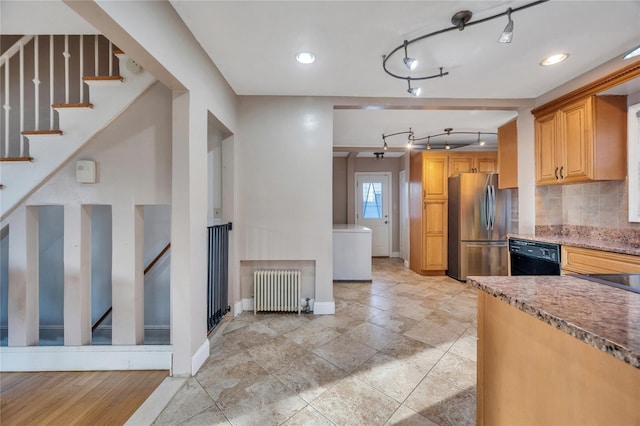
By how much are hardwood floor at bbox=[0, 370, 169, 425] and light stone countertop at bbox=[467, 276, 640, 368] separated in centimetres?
221

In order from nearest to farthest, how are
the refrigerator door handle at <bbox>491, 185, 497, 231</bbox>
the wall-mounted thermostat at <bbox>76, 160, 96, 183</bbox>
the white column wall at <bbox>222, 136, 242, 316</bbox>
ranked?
1. the wall-mounted thermostat at <bbox>76, 160, 96, 183</bbox>
2. the white column wall at <bbox>222, 136, 242, 316</bbox>
3. the refrigerator door handle at <bbox>491, 185, 497, 231</bbox>

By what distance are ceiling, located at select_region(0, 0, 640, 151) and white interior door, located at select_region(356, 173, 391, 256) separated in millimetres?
3361

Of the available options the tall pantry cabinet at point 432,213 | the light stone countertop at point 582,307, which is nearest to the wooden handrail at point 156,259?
the light stone countertop at point 582,307

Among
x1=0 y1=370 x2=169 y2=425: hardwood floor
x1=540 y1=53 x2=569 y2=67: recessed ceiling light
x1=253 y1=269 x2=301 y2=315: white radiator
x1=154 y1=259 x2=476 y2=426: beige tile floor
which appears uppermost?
x1=540 y1=53 x2=569 y2=67: recessed ceiling light

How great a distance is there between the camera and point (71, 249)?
200cm

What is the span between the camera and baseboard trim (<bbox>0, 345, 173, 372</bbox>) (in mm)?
1995

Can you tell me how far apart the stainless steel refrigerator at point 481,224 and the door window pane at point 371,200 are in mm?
2277

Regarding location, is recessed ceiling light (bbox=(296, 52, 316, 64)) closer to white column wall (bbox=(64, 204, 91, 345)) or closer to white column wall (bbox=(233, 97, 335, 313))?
white column wall (bbox=(233, 97, 335, 313))

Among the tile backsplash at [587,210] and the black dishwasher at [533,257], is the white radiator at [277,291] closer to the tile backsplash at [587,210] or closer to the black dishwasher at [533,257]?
the black dishwasher at [533,257]

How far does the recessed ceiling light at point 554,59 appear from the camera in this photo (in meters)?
2.14

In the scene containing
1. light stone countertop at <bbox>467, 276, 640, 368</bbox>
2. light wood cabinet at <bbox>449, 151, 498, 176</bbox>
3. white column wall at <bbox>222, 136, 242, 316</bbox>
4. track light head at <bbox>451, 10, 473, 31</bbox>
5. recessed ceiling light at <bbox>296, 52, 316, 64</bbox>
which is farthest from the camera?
light wood cabinet at <bbox>449, 151, 498, 176</bbox>

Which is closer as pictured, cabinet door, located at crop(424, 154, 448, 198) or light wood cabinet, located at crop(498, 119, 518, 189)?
light wood cabinet, located at crop(498, 119, 518, 189)

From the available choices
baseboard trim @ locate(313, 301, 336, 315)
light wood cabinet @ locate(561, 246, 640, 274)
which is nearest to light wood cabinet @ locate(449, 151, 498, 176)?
light wood cabinet @ locate(561, 246, 640, 274)

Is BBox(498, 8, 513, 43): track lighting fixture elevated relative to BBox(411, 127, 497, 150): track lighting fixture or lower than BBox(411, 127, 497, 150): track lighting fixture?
lower
